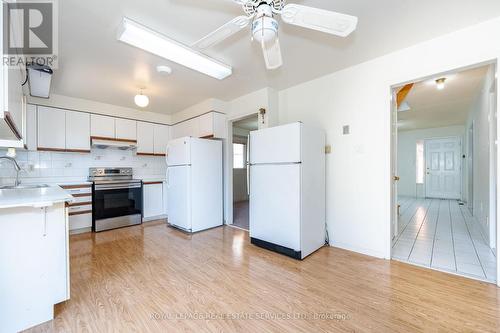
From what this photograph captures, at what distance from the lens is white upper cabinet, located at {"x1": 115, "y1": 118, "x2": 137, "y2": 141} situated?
13.9 ft

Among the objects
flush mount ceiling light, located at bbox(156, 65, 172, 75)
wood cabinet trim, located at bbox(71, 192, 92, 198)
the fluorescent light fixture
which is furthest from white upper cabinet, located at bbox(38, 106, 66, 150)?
the fluorescent light fixture

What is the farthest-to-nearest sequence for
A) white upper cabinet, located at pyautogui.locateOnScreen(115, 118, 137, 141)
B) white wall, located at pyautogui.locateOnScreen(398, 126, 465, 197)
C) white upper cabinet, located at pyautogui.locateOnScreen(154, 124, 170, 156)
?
white wall, located at pyautogui.locateOnScreen(398, 126, 465, 197) → white upper cabinet, located at pyautogui.locateOnScreen(154, 124, 170, 156) → white upper cabinet, located at pyautogui.locateOnScreen(115, 118, 137, 141)

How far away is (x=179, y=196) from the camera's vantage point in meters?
3.76

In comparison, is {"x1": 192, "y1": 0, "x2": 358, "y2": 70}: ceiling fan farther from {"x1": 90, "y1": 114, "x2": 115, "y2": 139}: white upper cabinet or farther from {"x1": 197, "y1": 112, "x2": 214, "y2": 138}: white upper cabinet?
{"x1": 90, "y1": 114, "x2": 115, "y2": 139}: white upper cabinet

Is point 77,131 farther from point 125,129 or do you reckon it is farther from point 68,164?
point 125,129

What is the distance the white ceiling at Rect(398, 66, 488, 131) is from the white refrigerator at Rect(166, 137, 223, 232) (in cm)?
353

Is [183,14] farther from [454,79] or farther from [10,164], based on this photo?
[454,79]

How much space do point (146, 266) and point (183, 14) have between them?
256cm

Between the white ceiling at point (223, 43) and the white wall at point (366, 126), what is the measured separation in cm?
16

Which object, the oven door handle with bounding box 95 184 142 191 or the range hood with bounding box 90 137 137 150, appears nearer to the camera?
the oven door handle with bounding box 95 184 142 191

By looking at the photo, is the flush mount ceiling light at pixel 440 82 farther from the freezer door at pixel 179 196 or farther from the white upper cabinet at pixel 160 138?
the white upper cabinet at pixel 160 138

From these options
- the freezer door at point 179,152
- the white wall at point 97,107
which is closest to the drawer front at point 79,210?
the freezer door at point 179,152

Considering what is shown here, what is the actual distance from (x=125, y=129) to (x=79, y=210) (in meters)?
1.68

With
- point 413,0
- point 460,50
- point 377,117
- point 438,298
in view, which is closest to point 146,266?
point 438,298
